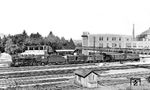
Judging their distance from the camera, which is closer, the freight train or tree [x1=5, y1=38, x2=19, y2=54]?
the freight train

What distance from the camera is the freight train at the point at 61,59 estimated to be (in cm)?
2852

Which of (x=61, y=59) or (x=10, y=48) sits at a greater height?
(x=10, y=48)

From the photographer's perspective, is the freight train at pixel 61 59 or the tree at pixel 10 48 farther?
the tree at pixel 10 48

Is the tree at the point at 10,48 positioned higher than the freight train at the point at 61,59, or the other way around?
the tree at the point at 10,48

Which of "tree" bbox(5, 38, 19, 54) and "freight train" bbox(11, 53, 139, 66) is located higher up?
"tree" bbox(5, 38, 19, 54)

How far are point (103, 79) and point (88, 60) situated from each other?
12.5 m

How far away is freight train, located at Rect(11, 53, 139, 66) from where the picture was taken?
28.5 meters

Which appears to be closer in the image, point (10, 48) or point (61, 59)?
point (61, 59)

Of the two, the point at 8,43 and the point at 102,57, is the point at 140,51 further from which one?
the point at 8,43

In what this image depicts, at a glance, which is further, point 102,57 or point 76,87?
point 102,57

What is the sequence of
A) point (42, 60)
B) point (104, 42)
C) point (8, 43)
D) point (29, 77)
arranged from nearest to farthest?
point (29, 77), point (42, 60), point (8, 43), point (104, 42)

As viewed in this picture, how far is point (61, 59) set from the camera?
30.4m

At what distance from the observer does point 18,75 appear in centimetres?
1988

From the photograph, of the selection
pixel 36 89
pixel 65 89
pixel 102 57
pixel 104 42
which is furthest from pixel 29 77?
pixel 104 42
